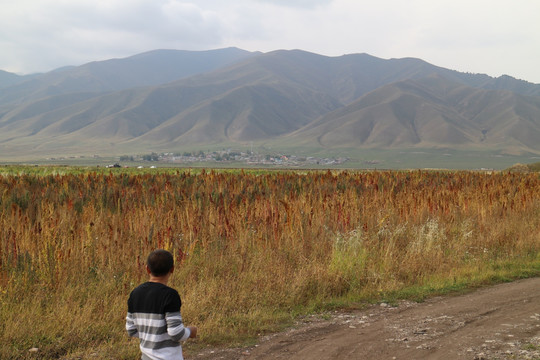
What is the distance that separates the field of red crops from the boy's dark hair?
2.22m

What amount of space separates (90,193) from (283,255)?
705cm

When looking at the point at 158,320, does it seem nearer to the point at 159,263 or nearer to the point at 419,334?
the point at 159,263

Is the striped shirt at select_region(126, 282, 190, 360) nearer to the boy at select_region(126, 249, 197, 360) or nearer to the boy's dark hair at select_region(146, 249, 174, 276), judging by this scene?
the boy at select_region(126, 249, 197, 360)

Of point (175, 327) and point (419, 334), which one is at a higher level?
point (175, 327)

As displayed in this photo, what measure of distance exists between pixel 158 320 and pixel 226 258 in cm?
462

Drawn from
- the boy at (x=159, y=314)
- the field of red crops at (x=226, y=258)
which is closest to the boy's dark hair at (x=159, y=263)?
the boy at (x=159, y=314)

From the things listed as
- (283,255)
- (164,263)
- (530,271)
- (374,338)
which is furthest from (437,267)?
(164,263)

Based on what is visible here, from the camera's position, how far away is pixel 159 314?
4398 millimetres

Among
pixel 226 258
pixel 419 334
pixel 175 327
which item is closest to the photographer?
pixel 175 327

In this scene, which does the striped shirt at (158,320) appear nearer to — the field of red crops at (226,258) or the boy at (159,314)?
the boy at (159,314)

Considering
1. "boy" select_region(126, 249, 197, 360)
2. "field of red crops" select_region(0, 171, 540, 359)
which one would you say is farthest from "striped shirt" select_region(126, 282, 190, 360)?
"field of red crops" select_region(0, 171, 540, 359)

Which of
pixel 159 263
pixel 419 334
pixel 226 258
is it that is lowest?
pixel 419 334

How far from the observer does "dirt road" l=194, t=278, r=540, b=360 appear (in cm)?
623

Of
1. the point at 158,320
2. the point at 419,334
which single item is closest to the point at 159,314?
the point at 158,320
